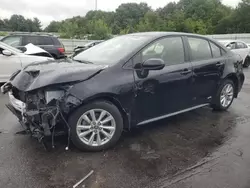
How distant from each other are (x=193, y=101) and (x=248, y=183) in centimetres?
197

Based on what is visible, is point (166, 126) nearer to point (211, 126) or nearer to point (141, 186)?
point (211, 126)

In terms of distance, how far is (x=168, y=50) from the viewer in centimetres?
442

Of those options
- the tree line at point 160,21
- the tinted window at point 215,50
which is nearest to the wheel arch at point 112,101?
the tinted window at point 215,50

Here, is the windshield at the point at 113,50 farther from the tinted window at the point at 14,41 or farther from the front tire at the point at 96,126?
the tinted window at the point at 14,41

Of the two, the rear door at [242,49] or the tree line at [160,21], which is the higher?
the tree line at [160,21]

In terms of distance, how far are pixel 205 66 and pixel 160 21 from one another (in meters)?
57.9

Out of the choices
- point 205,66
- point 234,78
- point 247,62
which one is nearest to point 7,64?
point 205,66

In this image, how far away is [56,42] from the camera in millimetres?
11844

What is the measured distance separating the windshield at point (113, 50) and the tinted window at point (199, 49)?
957mm

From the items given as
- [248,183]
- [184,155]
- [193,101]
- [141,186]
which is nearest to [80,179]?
[141,186]

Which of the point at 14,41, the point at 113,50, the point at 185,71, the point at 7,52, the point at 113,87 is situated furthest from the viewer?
the point at 14,41

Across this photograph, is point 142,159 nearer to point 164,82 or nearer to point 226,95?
point 164,82

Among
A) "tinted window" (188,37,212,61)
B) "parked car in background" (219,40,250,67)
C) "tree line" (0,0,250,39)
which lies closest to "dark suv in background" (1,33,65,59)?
"tinted window" (188,37,212,61)

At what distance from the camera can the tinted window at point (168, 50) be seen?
421 centimetres
